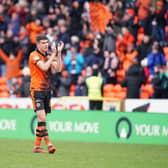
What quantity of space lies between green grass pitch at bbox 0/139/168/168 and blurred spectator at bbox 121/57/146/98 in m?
5.41

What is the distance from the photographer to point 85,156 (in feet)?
46.0

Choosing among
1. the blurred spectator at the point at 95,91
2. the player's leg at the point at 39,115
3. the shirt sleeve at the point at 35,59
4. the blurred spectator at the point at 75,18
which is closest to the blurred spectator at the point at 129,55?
the blurred spectator at the point at 95,91

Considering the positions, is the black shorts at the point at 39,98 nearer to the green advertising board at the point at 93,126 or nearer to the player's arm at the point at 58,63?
the player's arm at the point at 58,63

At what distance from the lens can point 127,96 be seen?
76.5ft

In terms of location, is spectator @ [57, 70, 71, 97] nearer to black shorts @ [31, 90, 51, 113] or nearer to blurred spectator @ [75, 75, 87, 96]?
blurred spectator @ [75, 75, 87, 96]

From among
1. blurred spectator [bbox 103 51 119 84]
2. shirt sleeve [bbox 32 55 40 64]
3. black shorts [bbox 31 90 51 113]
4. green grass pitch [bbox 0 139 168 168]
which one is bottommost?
green grass pitch [bbox 0 139 168 168]

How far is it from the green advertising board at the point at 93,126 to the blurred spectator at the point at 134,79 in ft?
13.3

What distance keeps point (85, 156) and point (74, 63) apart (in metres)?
11.0

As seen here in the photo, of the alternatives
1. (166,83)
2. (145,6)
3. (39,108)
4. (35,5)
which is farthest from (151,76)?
(39,108)

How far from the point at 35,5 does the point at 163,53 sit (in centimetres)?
703

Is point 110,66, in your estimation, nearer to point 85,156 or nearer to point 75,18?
point 75,18

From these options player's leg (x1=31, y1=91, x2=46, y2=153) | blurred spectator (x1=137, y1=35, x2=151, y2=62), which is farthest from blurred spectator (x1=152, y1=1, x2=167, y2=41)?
player's leg (x1=31, y1=91, x2=46, y2=153)

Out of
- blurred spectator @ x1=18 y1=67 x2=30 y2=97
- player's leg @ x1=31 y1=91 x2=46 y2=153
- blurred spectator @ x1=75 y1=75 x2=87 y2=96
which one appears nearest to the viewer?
player's leg @ x1=31 y1=91 x2=46 y2=153

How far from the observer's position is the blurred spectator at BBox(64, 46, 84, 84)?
24.7m
